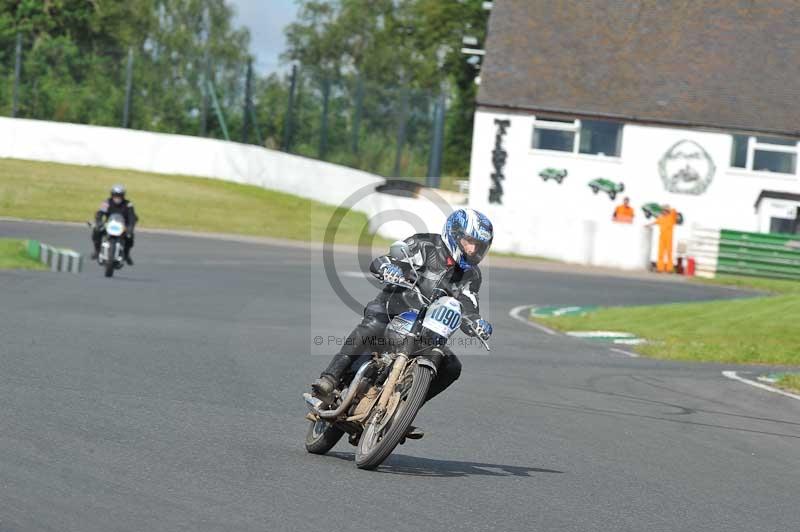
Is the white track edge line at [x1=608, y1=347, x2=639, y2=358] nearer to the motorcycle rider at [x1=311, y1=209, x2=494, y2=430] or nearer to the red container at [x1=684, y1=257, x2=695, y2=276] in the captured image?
the motorcycle rider at [x1=311, y1=209, x2=494, y2=430]

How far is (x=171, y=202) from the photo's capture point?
40.8m

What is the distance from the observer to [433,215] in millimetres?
35719

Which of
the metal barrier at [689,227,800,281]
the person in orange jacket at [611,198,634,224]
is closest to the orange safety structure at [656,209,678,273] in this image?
the metal barrier at [689,227,800,281]

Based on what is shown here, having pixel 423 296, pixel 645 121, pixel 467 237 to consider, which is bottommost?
pixel 423 296

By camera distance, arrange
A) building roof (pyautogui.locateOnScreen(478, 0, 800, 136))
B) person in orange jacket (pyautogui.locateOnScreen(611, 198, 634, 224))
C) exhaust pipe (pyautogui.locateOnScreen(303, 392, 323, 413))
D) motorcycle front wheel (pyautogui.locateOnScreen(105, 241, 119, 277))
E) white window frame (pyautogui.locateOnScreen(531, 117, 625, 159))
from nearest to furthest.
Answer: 1. exhaust pipe (pyautogui.locateOnScreen(303, 392, 323, 413))
2. motorcycle front wheel (pyautogui.locateOnScreen(105, 241, 119, 277))
3. person in orange jacket (pyautogui.locateOnScreen(611, 198, 634, 224))
4. building roof (pyautogui.locateOnScreen(478, 0, 800, 136))
5. white window frame (pyautogui.locateOnScreen(531, 117, 625, 159))

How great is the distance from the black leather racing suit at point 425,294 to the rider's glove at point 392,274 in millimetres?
51

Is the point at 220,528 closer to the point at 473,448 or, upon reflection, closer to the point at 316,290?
the point at 473,448

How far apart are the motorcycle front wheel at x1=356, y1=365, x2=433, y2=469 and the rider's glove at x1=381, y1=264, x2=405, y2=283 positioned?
502mm

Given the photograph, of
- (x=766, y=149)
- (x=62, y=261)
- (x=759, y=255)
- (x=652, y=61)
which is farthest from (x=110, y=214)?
(x=766, y=149)

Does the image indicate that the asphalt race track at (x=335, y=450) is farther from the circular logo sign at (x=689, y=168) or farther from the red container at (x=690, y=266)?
the circular logo sign at (x=689, y=168)

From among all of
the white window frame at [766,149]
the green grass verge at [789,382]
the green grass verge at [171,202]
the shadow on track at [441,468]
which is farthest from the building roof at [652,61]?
the shadow on track at [441,468]

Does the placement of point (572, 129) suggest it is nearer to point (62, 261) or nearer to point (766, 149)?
point (766, 149)

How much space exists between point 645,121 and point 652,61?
2397 millimetres

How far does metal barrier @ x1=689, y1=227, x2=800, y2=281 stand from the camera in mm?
37188
